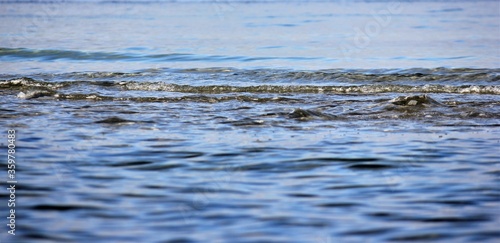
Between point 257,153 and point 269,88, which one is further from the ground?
point 269,88

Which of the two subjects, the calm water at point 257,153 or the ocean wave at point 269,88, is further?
the ocean wave at point 269,88

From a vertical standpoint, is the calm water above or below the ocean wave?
below

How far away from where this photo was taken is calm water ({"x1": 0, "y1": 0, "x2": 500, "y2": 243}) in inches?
A: 231

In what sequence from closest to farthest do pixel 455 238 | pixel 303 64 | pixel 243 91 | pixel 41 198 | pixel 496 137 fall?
1. pixel 455 238
2. pixel 41 198
3. pixel 496 137
4. pixel 243 91
5. pixel 303 64

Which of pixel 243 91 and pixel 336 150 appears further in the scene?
pixel 243 91

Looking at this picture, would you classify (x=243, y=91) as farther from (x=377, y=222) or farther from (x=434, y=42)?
(x=434, y=42)

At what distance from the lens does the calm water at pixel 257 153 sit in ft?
19.2

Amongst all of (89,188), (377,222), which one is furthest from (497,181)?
(89,188)

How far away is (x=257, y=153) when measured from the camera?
338 inches

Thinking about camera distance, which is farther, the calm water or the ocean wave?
the ocean wave

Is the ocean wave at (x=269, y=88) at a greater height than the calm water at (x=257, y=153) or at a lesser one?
greater

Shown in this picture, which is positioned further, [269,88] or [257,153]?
[269,88]

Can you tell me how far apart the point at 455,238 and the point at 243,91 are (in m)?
10.9

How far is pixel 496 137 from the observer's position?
9758 millimetres
